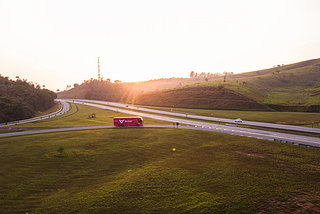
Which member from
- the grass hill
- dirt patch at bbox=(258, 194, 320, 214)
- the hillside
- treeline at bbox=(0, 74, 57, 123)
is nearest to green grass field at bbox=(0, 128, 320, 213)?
dirt patch at bbox=(258, 194, 320, 214)

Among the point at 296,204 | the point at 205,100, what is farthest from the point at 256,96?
the point at 296,204

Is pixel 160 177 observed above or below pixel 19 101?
below

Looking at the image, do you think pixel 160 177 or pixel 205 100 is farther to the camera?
pixel 205 100

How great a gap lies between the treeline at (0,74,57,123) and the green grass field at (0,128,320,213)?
5084 cm

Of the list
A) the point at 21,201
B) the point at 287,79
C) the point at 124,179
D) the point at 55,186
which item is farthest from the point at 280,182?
the point at 287,79

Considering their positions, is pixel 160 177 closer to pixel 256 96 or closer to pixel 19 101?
pixel 19 101

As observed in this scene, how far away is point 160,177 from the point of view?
781 inches

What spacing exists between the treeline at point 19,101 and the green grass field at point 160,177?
5084 cm

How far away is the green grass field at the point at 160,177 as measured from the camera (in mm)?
14773

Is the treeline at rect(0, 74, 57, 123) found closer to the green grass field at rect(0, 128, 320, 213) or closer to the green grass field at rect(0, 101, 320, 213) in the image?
the green grass field at rect(0, 128, 320, 213)

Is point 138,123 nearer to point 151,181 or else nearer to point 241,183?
point 151,181

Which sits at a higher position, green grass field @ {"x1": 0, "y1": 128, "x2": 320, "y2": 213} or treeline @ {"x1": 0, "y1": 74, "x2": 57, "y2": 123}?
treeline @ {"x1": 0, "y1": 74, "x2": 57, "y2": 123}

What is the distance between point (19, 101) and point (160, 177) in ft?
309

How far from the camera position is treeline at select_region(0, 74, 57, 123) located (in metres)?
70.9
